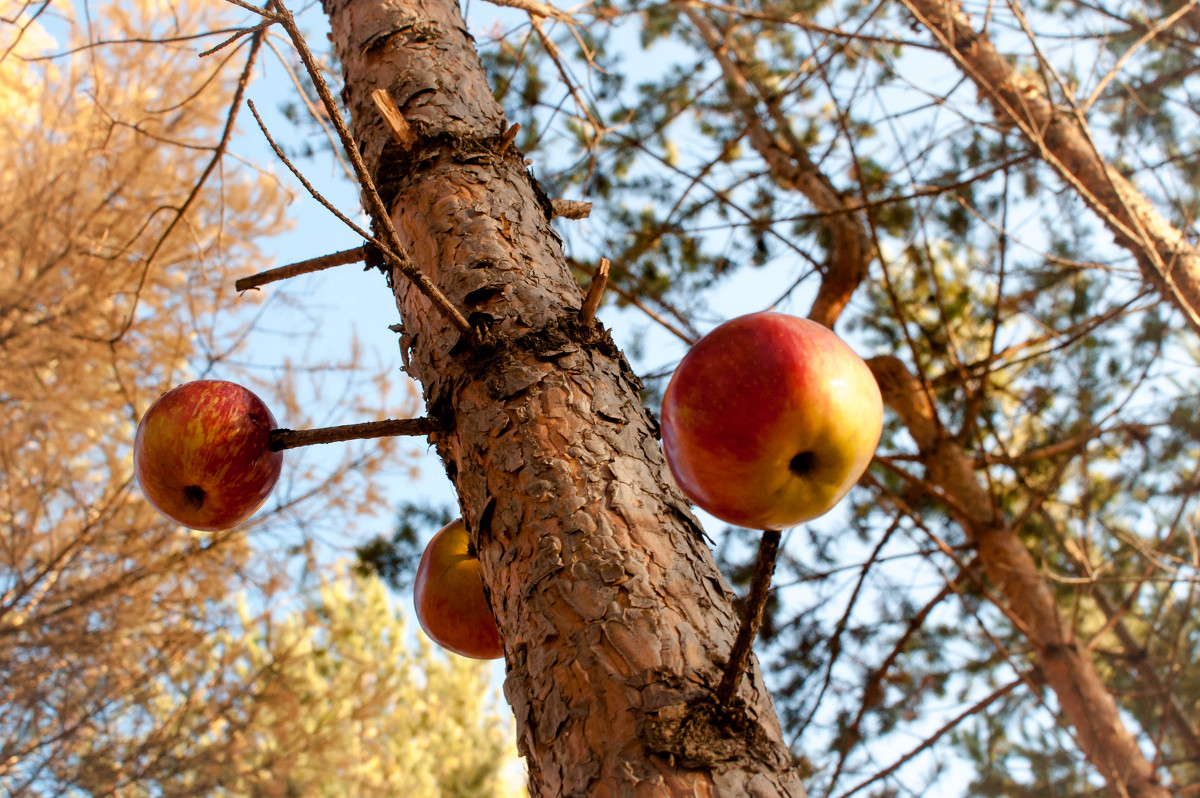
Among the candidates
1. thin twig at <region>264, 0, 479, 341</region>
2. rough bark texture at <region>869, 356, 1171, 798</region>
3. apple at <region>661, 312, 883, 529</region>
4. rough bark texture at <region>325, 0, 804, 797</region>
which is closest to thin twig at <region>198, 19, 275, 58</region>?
thin twig at <region>264, 0, 479, 341</region>

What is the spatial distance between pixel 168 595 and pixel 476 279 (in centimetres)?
492

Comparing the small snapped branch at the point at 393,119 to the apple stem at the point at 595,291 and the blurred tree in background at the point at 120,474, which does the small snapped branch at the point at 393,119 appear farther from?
the blurred tree in background at the point at 120,474

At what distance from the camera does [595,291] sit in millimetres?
1210

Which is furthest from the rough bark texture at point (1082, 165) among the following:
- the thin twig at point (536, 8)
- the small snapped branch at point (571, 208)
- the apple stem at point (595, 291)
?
the apple stem at point (595, 291)

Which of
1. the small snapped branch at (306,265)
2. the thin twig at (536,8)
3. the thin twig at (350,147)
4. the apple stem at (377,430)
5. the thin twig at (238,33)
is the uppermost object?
the thin twig at (536,8)

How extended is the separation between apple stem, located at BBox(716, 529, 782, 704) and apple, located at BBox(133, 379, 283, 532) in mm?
1027

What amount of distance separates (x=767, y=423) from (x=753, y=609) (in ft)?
1.04

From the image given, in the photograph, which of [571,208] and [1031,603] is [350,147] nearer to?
[571,208]

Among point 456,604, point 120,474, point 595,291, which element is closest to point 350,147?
point 595,291

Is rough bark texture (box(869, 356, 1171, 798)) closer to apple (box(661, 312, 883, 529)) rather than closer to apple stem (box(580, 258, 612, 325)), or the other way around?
apple (box(661, 312, 883, 529))

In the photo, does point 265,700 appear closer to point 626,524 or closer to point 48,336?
point 48,336

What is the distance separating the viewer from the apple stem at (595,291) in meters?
1.14

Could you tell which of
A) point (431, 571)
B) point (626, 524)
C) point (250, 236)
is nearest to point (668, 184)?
point (250, 236)

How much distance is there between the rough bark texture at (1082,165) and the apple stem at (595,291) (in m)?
2.06
